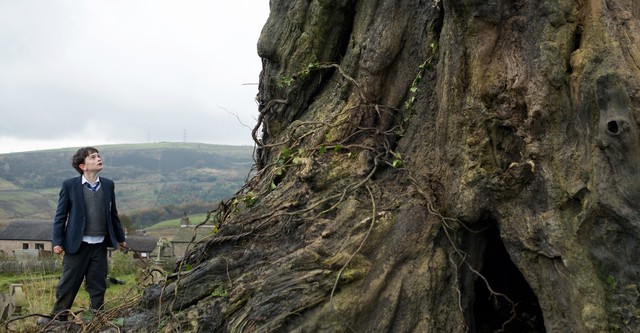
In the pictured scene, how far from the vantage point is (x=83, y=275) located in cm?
862

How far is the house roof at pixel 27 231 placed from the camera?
61656 millimetres

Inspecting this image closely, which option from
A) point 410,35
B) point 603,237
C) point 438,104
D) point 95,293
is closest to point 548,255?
point 603,237

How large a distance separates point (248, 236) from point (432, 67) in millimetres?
3098

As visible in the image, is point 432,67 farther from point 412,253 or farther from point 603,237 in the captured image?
point 603,237

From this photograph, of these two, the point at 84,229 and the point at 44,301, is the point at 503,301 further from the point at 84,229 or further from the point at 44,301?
the point at 44,301

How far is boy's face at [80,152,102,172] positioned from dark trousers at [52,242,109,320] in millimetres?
1057

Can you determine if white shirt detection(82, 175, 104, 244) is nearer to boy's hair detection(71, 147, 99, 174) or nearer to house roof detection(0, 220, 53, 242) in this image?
boy's hair detection(71, 147, 99, 174)

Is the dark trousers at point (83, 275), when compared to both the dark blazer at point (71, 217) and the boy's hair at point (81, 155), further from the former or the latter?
the boy's hair at point (81, 155)

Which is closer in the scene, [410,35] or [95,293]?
[410,35]

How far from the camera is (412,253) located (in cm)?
685

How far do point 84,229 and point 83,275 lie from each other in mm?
704

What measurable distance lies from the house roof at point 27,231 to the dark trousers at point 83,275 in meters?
57.4

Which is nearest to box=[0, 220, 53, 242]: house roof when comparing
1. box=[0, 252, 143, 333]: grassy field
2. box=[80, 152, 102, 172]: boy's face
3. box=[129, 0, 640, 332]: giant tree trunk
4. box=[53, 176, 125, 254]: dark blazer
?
box=[0, 252, 143, 333]: grassy field

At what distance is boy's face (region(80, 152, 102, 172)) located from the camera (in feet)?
27.5
